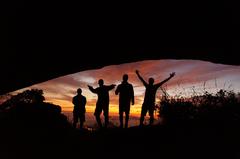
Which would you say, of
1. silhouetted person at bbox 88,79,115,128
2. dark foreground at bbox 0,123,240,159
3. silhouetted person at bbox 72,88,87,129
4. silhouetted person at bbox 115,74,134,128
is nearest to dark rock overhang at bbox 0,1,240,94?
dark foreground at bbox 0,123,240,159

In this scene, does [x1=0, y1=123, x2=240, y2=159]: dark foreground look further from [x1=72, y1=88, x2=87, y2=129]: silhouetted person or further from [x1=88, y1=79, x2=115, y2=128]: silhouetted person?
[x1=72, y1=88, x2=87, y2=129]: silhouetted person

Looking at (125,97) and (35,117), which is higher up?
(125,97)

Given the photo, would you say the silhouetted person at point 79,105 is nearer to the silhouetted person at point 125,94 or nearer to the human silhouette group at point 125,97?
the human silhouette group at point 125,97

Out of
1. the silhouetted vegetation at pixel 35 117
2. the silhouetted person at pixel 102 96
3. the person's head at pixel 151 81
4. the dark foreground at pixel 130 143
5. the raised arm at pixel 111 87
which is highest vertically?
the person's head at pixel 151 81

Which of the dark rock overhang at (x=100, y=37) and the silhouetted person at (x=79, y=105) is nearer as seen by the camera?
the dark rock overhang at (x=100, y=37)

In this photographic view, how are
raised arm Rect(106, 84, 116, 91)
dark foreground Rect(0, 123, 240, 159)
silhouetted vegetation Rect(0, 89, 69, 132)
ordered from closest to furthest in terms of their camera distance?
dark foreground Rect(0, 123, 240, 159) → raised arm Rect(106, 84, 116, 91) → silhouetted vegetation Rect(0, 89, 69, 132)

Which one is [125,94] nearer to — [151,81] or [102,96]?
[102,96]

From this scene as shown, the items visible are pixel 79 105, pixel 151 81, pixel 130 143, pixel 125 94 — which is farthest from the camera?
pixel 79 105

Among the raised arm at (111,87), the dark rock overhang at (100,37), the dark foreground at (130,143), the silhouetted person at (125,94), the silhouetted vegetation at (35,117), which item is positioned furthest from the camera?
the silhouetted vegetation at (35,117)

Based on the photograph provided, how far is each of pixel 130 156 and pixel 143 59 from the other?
9.23 ft

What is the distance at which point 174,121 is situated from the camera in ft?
42.6

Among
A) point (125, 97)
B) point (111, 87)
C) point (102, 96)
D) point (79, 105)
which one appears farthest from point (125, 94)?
point (79, 105)

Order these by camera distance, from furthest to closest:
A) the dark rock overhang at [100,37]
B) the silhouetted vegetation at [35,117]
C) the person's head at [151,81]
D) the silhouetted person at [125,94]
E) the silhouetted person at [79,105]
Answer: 1. the silhouetted person at [79,105]
2. the silhouetted vegetation at [35,117]
3. the person's head at [151,81]
4. the silhouetted person at [125,94]
5. the dark rock overhang at [100,37]

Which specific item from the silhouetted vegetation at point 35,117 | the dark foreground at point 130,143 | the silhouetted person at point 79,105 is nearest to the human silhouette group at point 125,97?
the dark foreground at point 130,143
